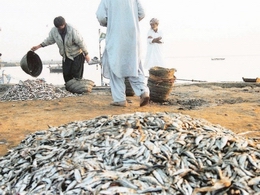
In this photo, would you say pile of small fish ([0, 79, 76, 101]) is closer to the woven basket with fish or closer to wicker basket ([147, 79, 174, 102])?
the woven basket with fish

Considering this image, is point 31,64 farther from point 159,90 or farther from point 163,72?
point 163,72

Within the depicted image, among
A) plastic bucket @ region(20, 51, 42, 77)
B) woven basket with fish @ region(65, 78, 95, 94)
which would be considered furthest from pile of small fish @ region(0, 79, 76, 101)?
plastic bucket @ region(20, 51, 42, 77)

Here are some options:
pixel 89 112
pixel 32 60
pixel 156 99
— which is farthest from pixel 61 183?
pixel 32 60

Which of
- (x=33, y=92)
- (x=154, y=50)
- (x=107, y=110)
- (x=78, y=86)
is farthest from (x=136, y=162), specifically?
(x=154, y=50)

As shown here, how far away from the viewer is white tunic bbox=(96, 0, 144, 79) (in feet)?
25.6

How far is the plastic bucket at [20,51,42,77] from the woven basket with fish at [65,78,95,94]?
3.73 feet

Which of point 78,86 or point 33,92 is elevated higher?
point 78,86

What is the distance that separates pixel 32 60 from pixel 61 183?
8.29 meters

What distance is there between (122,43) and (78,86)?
11.1ft

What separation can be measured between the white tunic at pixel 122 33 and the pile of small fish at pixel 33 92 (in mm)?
3072

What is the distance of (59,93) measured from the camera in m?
10.8

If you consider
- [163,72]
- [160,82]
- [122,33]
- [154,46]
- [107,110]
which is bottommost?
[107,110]

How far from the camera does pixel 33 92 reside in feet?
35.0

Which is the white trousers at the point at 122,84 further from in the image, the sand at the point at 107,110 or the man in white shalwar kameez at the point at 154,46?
the man in white shalwar kameez at the point at 154,46
